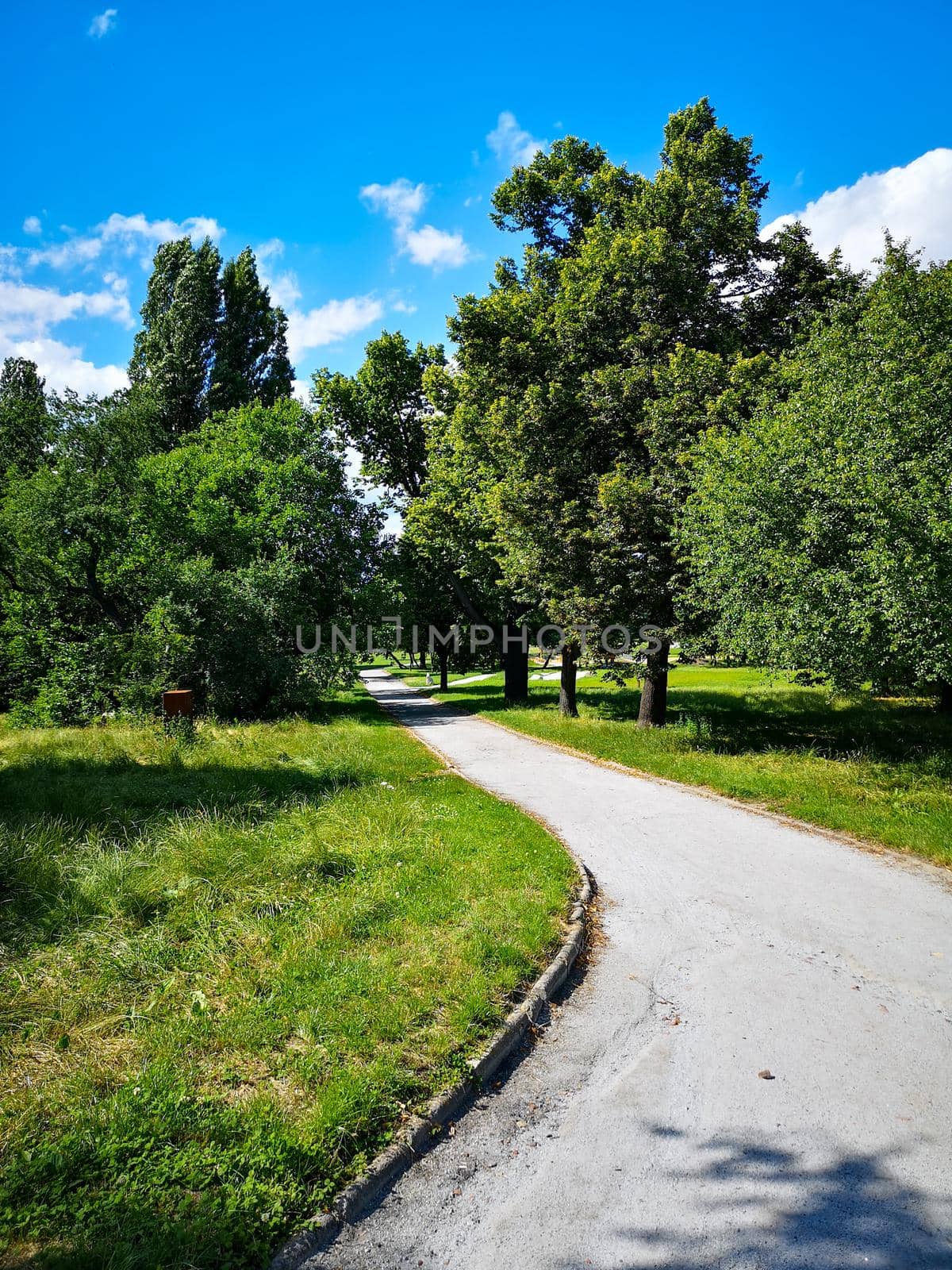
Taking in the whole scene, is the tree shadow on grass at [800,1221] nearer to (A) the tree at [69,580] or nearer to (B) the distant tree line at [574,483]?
(B) the distant tree line at [574,483]

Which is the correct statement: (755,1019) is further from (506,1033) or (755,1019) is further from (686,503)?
(686,503)

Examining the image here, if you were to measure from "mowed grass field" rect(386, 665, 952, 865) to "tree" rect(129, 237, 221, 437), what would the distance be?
2014 cm

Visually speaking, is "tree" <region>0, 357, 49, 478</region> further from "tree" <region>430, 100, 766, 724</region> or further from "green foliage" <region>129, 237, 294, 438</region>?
"tree" <region>430, 100, 766, 724</region>

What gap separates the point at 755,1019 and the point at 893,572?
665 centimetres

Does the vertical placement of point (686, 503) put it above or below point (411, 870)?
above

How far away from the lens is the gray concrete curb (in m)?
2.69

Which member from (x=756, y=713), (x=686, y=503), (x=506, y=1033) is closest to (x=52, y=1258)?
(x=506, y=1033)

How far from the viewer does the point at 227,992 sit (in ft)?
14.1

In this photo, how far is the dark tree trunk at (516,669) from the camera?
81.4 ft

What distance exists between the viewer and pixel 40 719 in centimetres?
1706

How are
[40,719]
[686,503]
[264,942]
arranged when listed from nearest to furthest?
[264,942] → [686,503] → [40,719]

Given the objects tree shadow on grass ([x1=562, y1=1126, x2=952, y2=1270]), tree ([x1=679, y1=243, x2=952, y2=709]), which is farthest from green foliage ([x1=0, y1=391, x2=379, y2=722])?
tree shadow on grass ([x1=562, y1=1126, x2=952, y2=1270])

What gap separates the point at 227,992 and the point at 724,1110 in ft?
10.1

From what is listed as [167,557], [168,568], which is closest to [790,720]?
[168,568]
